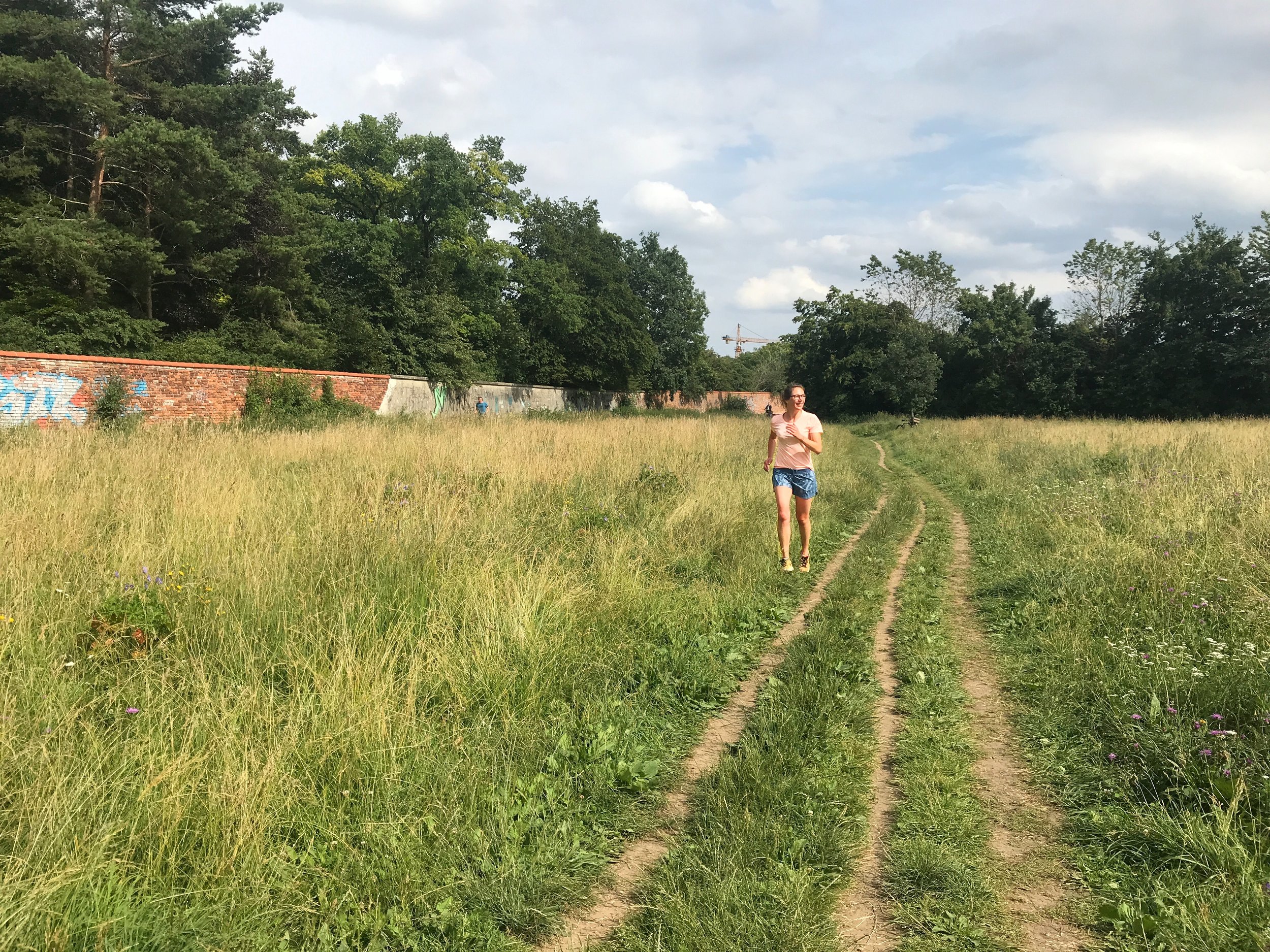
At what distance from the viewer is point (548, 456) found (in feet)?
33.6

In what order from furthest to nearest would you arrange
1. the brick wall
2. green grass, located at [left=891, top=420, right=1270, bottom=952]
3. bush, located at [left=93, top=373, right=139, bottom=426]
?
bush, located at [left=93, top=373, right=139, bottom=426] < the brick wall < green grass, located at [left=891, top=420, right=1270, bottom=952]

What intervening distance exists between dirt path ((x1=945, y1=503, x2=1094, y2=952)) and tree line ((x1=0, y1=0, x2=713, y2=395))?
24689mm

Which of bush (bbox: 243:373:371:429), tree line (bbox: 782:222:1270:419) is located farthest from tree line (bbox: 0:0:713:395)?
tree line (bbox: 782:222:1270:419)

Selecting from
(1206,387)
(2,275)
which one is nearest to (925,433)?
(1206,387)

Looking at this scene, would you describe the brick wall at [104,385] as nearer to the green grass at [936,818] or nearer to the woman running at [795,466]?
the woman running at [795,466]

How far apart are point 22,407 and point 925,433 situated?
29.1m

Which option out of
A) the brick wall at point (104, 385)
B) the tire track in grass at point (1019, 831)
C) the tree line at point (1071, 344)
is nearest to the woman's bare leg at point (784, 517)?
the tire track in grass at point (1019, 831)

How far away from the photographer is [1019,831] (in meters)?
2.92

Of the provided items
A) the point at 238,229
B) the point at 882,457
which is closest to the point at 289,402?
the point at 238,229

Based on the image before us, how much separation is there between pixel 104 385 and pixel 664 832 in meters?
18.6

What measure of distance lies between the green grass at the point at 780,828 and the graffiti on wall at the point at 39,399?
53.2ft

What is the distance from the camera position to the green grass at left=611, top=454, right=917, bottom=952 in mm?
2316

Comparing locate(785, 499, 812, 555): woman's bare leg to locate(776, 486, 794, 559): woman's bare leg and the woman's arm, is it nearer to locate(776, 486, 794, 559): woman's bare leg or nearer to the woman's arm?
locate(776, 486, 794, 559): woman's bare leg

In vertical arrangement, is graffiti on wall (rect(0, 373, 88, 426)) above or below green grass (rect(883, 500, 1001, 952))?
above
